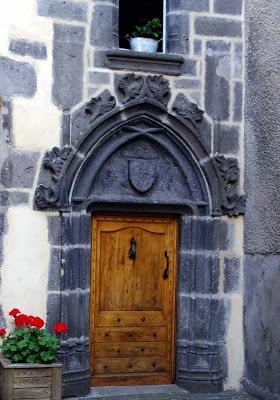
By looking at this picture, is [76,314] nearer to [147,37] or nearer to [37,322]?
[37,322]

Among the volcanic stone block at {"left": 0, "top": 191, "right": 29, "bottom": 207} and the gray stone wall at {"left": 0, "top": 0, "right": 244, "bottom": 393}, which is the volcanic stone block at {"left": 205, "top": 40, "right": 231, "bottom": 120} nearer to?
the gray stone wall at {"left": 0, "top": 0, "right": 244, "bottom": 393}

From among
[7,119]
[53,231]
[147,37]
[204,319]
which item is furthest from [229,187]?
[7,119]

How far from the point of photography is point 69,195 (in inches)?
235

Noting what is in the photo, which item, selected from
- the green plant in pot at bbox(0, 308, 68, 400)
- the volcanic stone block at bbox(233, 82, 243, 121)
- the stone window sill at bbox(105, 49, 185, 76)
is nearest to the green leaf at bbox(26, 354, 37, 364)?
the green plant in pot at bbox(0, 308, 68, 400)

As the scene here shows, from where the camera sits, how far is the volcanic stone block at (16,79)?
585 centimetres

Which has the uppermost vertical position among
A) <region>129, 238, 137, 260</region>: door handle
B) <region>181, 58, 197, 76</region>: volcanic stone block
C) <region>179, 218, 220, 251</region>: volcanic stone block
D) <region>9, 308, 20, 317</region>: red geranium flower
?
<region>181, 58, 197, 76</region>: volcanic stone block

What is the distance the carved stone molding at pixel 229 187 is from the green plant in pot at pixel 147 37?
47.6 inches

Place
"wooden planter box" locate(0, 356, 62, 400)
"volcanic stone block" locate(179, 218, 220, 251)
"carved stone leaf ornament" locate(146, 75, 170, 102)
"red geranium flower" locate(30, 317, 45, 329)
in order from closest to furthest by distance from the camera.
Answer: "wooden planter box" locate(0, 356, 62, 400)
"red geranium flower" locate(30, 317, 45, 329)
"carved stone leaf ornament" locate(146, 75, 170, 102)
"volcanic stone block" locate(179, 218, 220, 251)

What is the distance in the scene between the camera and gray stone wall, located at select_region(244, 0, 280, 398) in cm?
587

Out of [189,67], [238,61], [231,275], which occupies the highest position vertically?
[238,61]

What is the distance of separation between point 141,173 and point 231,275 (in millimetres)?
1290

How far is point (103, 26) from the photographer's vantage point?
241 inches

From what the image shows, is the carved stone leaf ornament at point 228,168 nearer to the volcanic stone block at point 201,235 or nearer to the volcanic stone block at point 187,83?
the volcanic stone block at point 201,235

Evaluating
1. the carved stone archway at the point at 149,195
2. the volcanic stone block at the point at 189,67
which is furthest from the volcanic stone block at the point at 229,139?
the volcanic stone block at the point at 189,67
